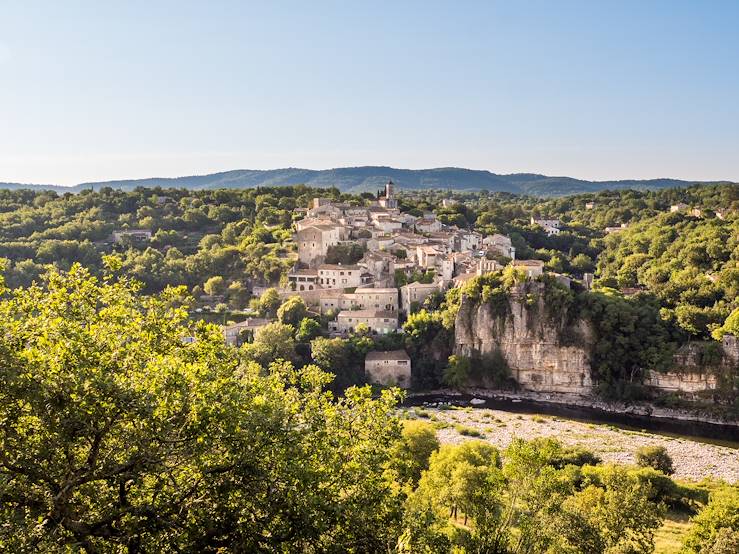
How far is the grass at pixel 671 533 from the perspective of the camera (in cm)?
1852

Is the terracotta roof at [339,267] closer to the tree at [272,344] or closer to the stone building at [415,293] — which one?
the stone building at [415,293]

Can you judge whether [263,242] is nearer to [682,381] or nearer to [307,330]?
[307,330]

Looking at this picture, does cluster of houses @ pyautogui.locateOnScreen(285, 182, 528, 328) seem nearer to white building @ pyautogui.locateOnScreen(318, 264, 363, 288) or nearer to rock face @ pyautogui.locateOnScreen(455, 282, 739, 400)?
white building @ pyautogui.locateOnScreen(318, 264, 363, 288)

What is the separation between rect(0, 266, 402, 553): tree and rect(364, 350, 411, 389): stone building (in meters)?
37.0

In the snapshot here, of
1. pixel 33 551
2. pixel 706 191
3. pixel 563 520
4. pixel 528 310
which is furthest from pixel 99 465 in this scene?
pixel 706 191

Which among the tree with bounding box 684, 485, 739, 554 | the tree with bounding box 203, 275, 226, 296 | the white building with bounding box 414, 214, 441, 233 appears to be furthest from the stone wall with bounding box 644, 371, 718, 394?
the tree with bounding box 203, 275, 226, 296

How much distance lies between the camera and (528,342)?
45344 millimetres

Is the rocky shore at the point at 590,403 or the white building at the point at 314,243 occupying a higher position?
the white building at the point at 314,243

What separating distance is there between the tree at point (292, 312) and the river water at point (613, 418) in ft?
37.6

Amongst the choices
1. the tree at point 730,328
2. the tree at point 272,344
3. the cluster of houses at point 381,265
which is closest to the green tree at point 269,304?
the cluster of houses at point 381,265

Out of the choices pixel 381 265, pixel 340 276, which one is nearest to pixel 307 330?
pixel 340 276

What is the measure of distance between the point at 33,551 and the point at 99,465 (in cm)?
125

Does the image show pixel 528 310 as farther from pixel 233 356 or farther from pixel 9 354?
pixel 9 354

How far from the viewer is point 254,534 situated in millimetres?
7000
